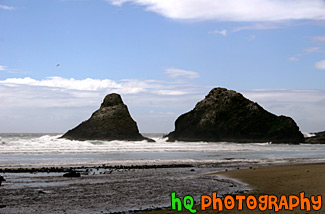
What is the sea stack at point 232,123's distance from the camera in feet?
377

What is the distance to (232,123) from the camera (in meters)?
120

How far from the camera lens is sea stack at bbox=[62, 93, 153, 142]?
340 feet

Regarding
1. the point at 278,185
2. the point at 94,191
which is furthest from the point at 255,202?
the point at 94,191

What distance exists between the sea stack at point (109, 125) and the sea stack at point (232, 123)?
1915cm

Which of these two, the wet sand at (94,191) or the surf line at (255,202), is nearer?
the surf line at (255,202)

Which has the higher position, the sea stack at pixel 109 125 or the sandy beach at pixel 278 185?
the sea stack at pixel 109 125

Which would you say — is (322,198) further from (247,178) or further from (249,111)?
(249,111)

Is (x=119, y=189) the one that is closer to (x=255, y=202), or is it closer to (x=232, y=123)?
(x=255, y=202)

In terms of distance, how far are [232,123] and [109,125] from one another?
3622 centimetres

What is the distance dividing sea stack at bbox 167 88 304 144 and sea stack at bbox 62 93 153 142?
19149 mm

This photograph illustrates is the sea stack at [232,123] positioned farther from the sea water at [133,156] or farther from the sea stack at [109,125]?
the sea water at [133,156]

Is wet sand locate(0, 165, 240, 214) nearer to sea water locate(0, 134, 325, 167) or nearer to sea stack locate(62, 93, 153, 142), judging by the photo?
sea water locate(0, 134, 325, 167)

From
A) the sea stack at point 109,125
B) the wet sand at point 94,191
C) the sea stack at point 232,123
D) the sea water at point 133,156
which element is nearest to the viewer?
the wet sand at point 94,191

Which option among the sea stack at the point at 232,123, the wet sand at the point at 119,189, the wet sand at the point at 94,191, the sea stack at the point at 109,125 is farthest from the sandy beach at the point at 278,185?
the sea stack at the point at 232,123
